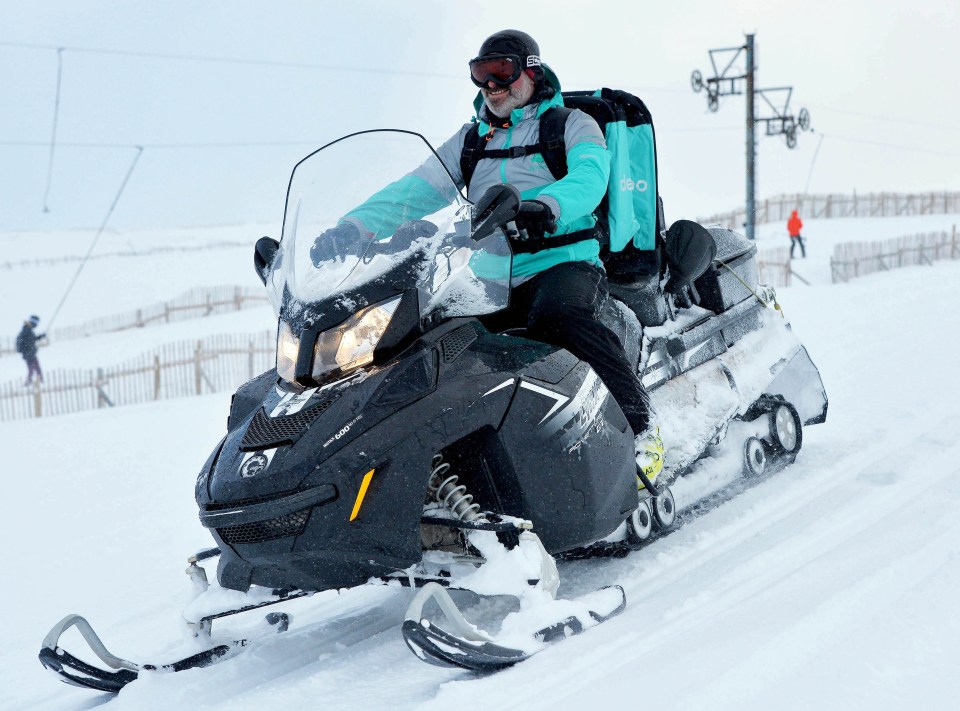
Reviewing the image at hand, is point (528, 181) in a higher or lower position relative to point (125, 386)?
higher

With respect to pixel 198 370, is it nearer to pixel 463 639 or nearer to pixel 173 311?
pixel 173 311

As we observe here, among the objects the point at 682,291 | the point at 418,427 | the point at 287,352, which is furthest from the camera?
the point at 682,291

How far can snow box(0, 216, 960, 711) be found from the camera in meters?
2.32

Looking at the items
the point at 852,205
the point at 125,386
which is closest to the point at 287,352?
the point at 125,386

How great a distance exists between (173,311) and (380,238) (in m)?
27.2

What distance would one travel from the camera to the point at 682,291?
14.2 feet

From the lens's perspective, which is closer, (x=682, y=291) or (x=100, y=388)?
(x=682, y=291)

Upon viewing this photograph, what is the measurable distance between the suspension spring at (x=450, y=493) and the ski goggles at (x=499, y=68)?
144 cm

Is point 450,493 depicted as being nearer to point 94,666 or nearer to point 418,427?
point 418,427

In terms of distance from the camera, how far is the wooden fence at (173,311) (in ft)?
92.1

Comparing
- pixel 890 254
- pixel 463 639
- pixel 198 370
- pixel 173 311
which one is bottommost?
pixel 173 311

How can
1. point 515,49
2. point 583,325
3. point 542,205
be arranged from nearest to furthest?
point 542,205 → point 583,325 → point 515,49

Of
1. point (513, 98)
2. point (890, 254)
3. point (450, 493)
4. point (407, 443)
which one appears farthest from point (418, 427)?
point (890, 254)

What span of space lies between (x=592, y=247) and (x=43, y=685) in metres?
2.44
